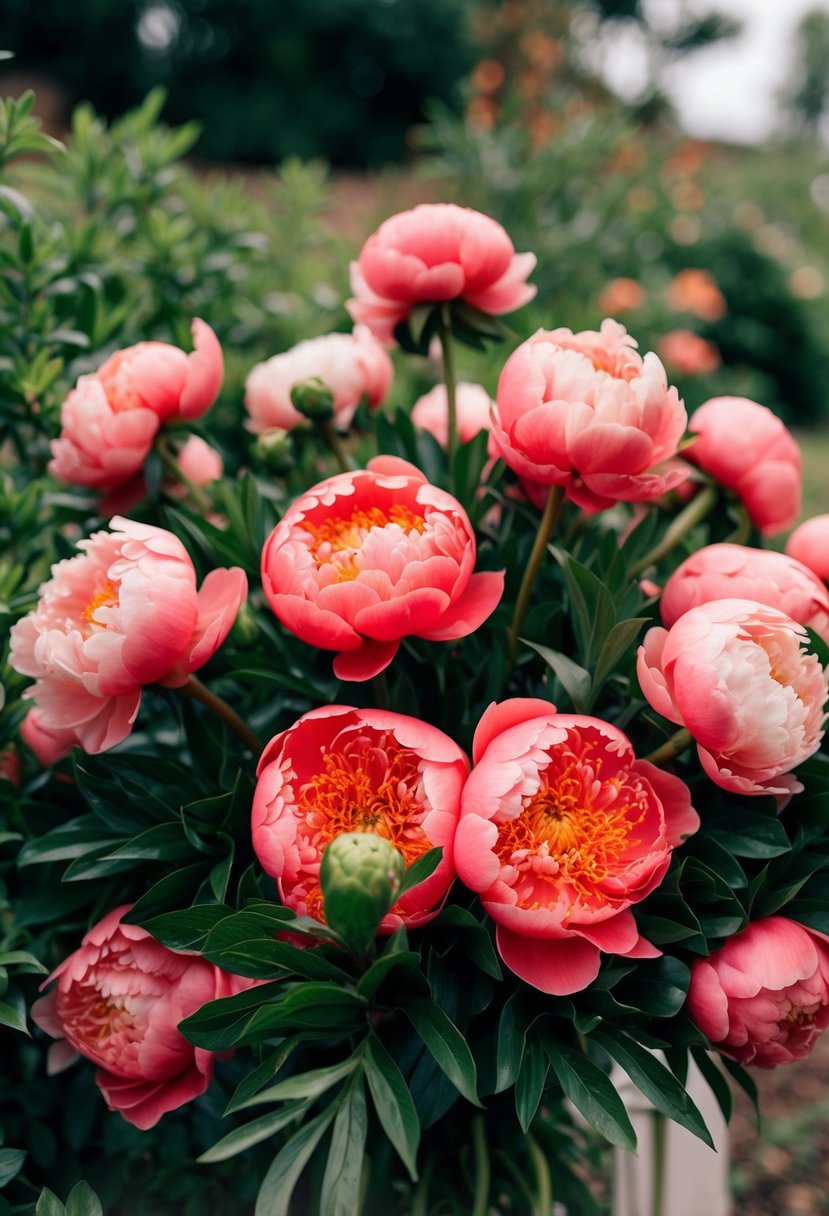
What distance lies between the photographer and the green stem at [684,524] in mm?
601

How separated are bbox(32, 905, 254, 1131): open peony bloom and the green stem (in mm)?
332

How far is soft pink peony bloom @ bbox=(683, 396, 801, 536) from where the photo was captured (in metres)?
0.61

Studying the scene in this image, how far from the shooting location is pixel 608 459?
1.59ft

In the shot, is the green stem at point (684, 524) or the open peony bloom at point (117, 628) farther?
the green stem at point (684, 524)

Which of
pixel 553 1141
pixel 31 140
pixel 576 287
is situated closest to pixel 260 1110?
pixel 553 1141

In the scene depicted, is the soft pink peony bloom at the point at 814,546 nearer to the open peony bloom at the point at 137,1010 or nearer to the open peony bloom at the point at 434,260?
the open peony bloom at the point at 434,260

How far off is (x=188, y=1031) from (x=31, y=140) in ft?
1.86

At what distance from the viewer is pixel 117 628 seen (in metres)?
0.47

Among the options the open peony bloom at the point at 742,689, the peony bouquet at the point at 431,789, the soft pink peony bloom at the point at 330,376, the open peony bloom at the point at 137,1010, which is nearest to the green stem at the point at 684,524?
the peony bouquet at the point at 431,789

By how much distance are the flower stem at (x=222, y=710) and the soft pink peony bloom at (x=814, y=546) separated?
339mm

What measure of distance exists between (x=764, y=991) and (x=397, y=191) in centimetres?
205

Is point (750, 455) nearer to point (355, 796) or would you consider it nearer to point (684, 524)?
point (684, 524)

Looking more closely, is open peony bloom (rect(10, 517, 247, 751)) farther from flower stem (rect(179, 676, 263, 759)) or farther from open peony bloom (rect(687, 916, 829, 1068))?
open peony bloom (rect(687, 916, 829, 1068))

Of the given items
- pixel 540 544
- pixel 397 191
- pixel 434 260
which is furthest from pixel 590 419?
pixel 397 191
